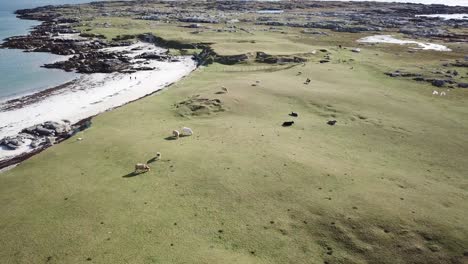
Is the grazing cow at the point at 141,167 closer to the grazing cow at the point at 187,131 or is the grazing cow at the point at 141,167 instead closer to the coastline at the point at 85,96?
the grazing cow at the point at 187,131

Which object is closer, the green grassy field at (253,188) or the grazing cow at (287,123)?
the green grassy field at (253,188)

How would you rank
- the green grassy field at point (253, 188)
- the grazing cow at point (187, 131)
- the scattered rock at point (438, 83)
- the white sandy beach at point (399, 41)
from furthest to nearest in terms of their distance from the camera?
the white sandy beach at point (399, 41), the scattered rock at point (438, 83), the grazing cow at point (187, 131), the green grassy field at point (253, 188)

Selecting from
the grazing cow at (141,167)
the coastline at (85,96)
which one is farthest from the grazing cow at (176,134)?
the coastline at (85,96)

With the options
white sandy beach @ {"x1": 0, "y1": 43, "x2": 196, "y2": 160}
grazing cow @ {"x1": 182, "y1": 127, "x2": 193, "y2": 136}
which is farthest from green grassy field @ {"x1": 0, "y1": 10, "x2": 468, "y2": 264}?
white sandy beach @ {"x1": 0, "y1": 43, "x2": 196, "y2": 160}

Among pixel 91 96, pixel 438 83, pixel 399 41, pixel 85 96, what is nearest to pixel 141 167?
pixel 91 96

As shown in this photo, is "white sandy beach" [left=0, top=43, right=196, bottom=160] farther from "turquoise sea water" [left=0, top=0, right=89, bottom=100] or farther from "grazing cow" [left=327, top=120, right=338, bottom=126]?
"grazing cow" [left=327, top=120, right=338, bottom=126]

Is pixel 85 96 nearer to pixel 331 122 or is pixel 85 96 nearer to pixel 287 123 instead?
pixel 287 123

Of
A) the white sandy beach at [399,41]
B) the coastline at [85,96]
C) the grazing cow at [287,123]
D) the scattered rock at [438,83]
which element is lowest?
the coastline at [85,96]
